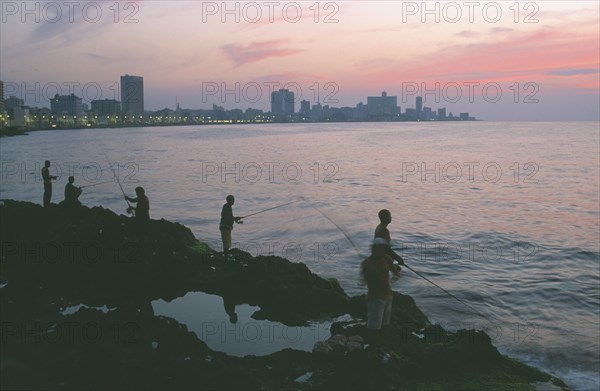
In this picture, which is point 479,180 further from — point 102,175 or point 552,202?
point 102,175

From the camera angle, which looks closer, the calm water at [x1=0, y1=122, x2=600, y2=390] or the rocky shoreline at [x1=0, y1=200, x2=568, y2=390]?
the rocky shoreline at [x1=0, y1=200, x2=568, y2=390]

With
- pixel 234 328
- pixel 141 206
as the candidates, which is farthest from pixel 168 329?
pixel 141 206

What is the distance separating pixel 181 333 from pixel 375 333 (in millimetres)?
3570

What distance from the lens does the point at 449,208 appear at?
112ft

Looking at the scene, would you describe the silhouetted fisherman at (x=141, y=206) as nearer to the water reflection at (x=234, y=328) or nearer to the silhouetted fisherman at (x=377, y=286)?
the water reflection at (x=234, y=328)

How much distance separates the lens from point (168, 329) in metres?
8.94

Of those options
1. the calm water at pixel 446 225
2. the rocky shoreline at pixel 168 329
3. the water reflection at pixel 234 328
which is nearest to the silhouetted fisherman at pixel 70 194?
the rocky shoreline at pixel 168 329

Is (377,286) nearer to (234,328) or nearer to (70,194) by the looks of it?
(234,328)

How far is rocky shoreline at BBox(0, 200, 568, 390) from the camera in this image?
285 inches

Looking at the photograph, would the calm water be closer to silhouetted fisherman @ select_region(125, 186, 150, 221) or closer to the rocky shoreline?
the rocky shoreline

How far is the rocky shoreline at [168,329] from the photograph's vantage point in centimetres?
723

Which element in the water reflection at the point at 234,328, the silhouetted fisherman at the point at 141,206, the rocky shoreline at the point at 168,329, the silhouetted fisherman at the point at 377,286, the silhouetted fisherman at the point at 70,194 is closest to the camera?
the rocky shoreline at the point at 168,329

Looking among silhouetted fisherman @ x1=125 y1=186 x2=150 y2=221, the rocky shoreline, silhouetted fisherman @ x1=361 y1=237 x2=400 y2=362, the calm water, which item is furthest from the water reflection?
silhouetted fisherman @ x1=125 y1=186 x2=150 y2=221

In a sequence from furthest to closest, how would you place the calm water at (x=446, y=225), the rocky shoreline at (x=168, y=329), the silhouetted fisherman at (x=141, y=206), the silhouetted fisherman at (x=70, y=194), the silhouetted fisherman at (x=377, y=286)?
the silhouetted fisherman at (x=70, y=194) → the silhouetted fisherman at (x=141, y=206) → the calm water at (x=446, y=225) → the silhouetted fisherman at (x=377, y=286) → the rocky shoreline at (x=168, y=329)
